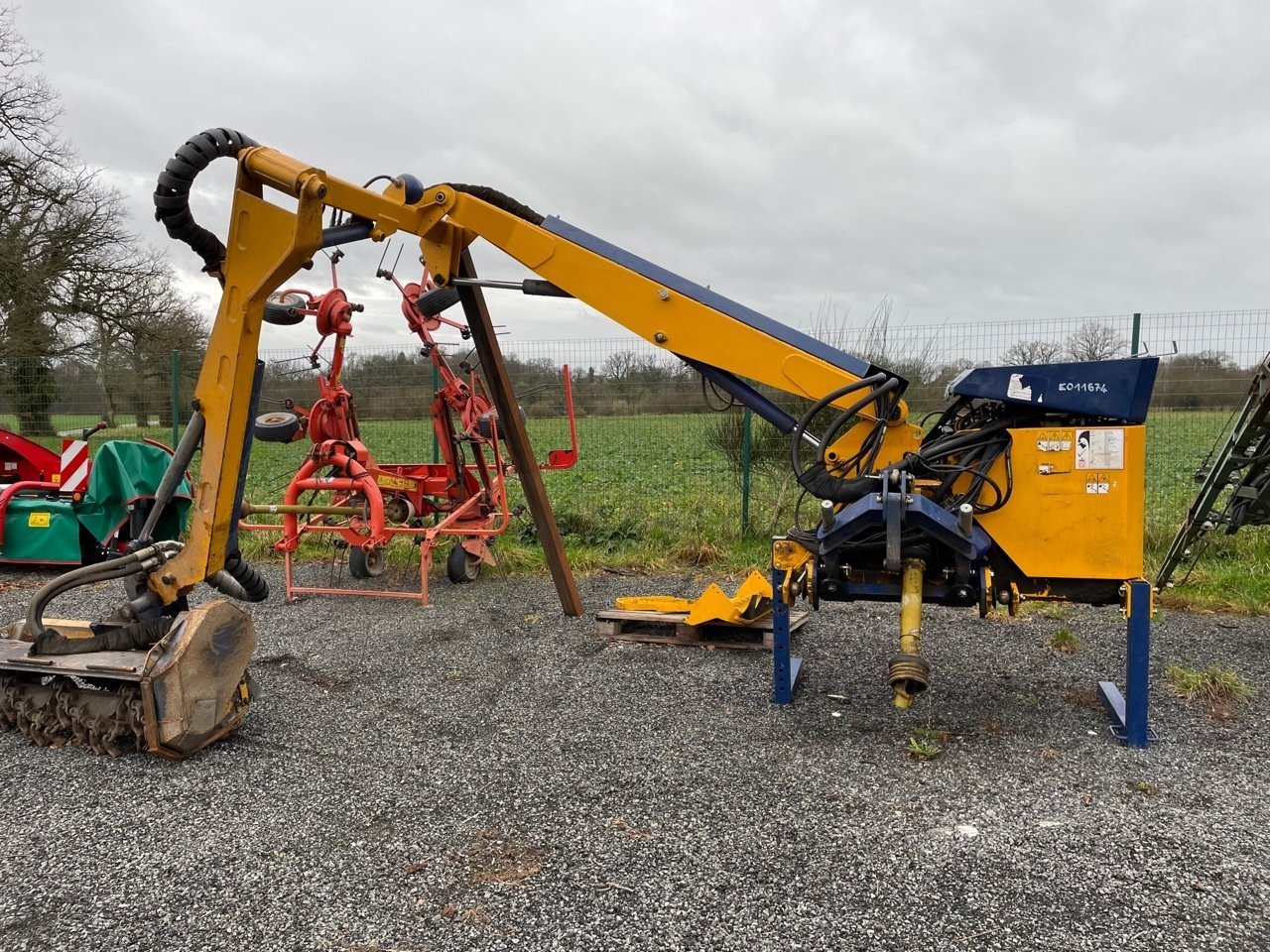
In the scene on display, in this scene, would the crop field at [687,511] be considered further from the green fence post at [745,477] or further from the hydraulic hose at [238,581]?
the hydraulic hose at [238,581]

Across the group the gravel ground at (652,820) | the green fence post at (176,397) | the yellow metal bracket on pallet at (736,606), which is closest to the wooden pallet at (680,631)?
the yellow metal bracket on pallet at (736,606)

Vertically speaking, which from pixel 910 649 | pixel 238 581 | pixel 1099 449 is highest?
pixel 1099 449

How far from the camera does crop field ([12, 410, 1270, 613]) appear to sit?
6926 millimetres

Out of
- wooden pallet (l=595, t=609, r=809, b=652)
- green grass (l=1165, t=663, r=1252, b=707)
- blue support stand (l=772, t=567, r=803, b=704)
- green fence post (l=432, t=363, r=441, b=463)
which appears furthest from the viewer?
green fence post (l=432, t=363, r=441, b=463)

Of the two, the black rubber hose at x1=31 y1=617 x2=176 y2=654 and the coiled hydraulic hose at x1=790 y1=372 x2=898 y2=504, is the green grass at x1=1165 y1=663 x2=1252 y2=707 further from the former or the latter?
the black rubber hose at x1=31 y1=617 x2=176 y2=654

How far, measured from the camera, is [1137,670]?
11.7ft

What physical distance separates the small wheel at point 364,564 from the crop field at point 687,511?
1.37ft

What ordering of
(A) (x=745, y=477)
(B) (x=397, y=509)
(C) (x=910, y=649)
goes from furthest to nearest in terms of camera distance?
(A) (x=745, y=477)
(B) (x=397, y=509)
(C) (x=910, y=649)

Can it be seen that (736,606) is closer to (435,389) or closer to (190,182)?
(190,182)

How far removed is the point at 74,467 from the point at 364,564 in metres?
2.83

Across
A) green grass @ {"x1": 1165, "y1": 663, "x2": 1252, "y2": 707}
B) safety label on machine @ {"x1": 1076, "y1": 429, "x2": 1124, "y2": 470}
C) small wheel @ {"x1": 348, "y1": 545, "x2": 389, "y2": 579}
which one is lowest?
green grass @ {"x1": 1165, "y1": 663, "x2": 1252, "y2": 707}

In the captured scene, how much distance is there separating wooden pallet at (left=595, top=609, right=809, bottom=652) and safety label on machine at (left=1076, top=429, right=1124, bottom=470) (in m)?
2.23

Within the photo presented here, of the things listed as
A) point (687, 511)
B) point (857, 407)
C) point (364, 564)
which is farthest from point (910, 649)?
point (687, 511)

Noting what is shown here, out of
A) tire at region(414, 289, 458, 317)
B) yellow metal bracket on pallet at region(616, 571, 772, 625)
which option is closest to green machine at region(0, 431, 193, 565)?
tire at region(414, 289, 458, 317)
